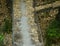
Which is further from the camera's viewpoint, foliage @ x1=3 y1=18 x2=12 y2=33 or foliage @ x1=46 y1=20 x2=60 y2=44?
foliage @ x1=3 y1=18 x2=12 y2=33

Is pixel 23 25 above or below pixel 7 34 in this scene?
above

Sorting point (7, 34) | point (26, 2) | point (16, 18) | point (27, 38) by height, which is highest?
point (26, 2)

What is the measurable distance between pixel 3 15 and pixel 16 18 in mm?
3284

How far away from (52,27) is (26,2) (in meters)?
1.43

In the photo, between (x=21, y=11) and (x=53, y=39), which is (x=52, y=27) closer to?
(x=53, y=39)

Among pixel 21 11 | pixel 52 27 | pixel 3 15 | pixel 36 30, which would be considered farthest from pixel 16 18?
pixel 3 15

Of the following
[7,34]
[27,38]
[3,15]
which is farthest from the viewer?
[3,15]

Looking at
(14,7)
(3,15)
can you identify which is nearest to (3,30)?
(3,15)

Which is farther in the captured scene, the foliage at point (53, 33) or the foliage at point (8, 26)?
the foliage at point (8, 26)

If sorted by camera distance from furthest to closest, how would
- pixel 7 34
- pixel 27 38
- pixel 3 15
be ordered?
1. pixel 3 15
2. pixel 7 34
3. pixel 27 38

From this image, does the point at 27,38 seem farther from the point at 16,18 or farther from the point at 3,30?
the point at 3,30

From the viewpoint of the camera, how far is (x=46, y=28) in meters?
5.72

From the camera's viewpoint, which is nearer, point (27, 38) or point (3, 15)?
point (27, 38)

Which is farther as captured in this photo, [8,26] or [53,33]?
[8,26]
